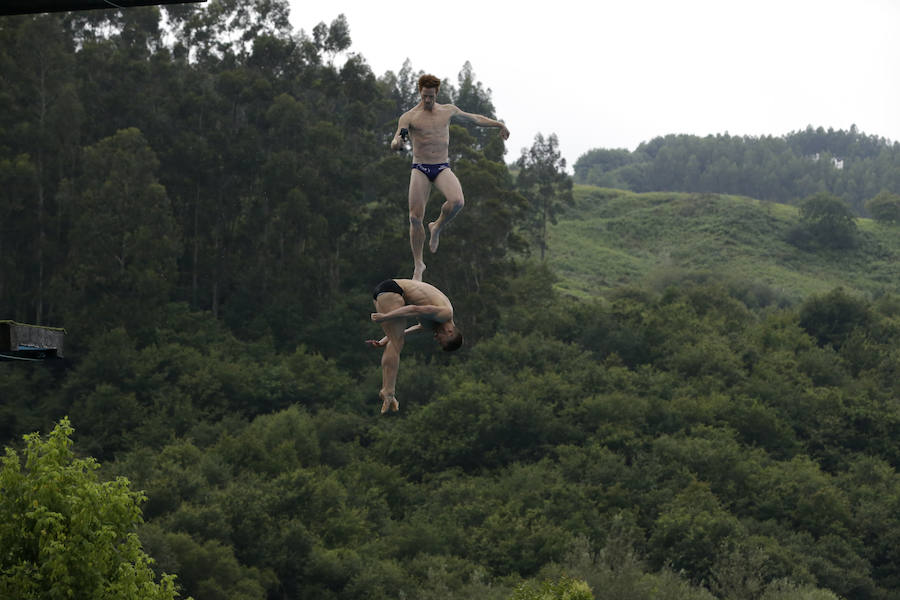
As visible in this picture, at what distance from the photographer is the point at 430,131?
16.1 meters

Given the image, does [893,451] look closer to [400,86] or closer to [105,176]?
[105,176]

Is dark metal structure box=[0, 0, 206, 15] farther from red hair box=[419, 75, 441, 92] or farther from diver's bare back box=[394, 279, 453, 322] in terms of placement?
diver's bare back box=[394, 279, 453, 322]

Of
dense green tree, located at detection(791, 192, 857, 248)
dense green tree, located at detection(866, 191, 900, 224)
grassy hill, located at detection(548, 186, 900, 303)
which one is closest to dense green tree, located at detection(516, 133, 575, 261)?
grassy hill, located at detection(548, 186, 900, 303)

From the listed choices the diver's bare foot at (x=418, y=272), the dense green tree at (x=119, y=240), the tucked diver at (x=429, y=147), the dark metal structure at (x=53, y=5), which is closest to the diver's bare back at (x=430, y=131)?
the tucked diver at (x=429, y=147)

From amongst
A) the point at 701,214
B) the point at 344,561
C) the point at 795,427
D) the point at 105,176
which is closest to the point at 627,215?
the point at 701,214

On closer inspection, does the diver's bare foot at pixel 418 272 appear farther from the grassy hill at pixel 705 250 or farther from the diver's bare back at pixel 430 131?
the grassy hill at pixel 705 250

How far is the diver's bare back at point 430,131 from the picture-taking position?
16031 mm

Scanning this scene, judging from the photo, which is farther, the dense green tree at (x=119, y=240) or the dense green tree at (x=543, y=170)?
the dense green tree at (x=543, y=170)

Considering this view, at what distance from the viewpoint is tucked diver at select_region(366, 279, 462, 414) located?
1490 cm

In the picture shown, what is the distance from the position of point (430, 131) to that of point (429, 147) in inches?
8.8

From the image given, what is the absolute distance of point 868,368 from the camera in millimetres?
72500

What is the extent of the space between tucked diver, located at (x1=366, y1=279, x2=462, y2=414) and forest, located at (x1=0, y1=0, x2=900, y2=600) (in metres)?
29.8

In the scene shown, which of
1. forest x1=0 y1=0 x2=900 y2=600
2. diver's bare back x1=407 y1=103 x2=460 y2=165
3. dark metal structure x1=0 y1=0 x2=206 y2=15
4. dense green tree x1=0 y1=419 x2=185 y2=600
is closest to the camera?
diver's bare back x1=407 y1=103 x2=460 y2=165

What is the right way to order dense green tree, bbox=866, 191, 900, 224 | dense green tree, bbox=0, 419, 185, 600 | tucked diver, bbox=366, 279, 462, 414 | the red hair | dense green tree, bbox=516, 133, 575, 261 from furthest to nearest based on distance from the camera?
dense green tree, bbox=866, 191, 900, 224, dense green tree, bbox=516, 133, 575, 261, dense green tree, bbox=0, 419, 185, 600, the red hair, tucked diver, bbox=366, 279, 462, 414
